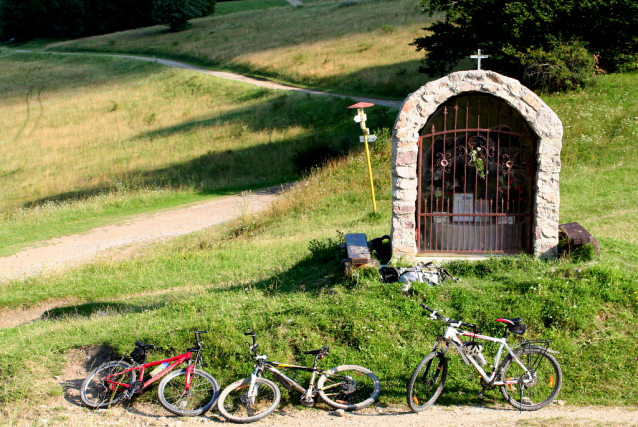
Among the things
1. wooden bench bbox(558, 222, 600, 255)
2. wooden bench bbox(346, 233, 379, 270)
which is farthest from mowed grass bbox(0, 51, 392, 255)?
wooden bench bbox(558, 222, 600, 255)

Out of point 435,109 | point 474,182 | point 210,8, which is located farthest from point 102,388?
point 210,8

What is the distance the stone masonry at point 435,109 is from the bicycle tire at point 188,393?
402 cm

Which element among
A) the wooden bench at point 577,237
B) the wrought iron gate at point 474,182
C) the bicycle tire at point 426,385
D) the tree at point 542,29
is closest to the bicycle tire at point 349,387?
the bicycle tire at point 426,385

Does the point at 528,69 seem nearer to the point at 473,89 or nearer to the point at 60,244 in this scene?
the point at 473,89

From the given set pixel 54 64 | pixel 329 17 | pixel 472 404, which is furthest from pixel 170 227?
pixel 54 64

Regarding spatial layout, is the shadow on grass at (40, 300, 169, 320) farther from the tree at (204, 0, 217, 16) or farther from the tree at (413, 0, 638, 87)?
the tree at (204, 0, 217, 16)

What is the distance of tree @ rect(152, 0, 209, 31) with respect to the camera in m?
64.6

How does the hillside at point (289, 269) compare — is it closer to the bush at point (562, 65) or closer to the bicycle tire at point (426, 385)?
the bicycle tire at point (426, 385)

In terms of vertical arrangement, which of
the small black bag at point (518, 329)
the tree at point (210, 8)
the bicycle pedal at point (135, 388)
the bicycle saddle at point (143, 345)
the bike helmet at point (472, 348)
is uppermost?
the tree at point (210, 8)

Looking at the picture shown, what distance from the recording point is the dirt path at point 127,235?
14961 millimetres

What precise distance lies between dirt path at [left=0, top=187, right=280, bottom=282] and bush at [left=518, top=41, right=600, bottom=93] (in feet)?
35.7

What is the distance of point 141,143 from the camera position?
3269 centimetres

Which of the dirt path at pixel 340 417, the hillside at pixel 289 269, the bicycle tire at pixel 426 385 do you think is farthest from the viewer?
the hillside at pixel 289 269

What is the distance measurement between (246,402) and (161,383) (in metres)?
1.11
